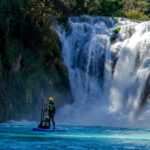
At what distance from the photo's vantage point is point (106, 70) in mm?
50719

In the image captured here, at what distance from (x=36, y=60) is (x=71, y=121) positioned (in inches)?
207

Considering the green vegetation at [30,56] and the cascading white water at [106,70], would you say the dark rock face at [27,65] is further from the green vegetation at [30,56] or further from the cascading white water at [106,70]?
the cascading white water at [106,70]

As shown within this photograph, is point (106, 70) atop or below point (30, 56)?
atop

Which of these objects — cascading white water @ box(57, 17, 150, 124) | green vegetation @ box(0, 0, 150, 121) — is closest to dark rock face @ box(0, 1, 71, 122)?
green vegetation @ box(0, 0, 150, 121)

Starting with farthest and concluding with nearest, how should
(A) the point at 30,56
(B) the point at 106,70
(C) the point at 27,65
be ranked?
(B) the point at 106,70 → (A) the point at 30,56 → (C) the point at 27,65

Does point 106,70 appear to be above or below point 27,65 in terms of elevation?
above

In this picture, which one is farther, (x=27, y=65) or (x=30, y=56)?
(x=30, y=56)

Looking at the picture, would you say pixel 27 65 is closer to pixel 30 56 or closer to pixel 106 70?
pixel 30 56

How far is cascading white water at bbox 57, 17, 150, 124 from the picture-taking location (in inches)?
1901

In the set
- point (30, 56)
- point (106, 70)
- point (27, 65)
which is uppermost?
point (106, 70)

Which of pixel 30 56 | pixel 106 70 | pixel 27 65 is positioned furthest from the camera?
pixel 106 70

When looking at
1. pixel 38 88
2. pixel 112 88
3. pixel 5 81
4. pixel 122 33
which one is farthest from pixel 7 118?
pixel 122 33

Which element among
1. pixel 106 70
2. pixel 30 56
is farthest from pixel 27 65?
pixel 106 70

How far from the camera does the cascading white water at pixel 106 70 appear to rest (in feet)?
158
